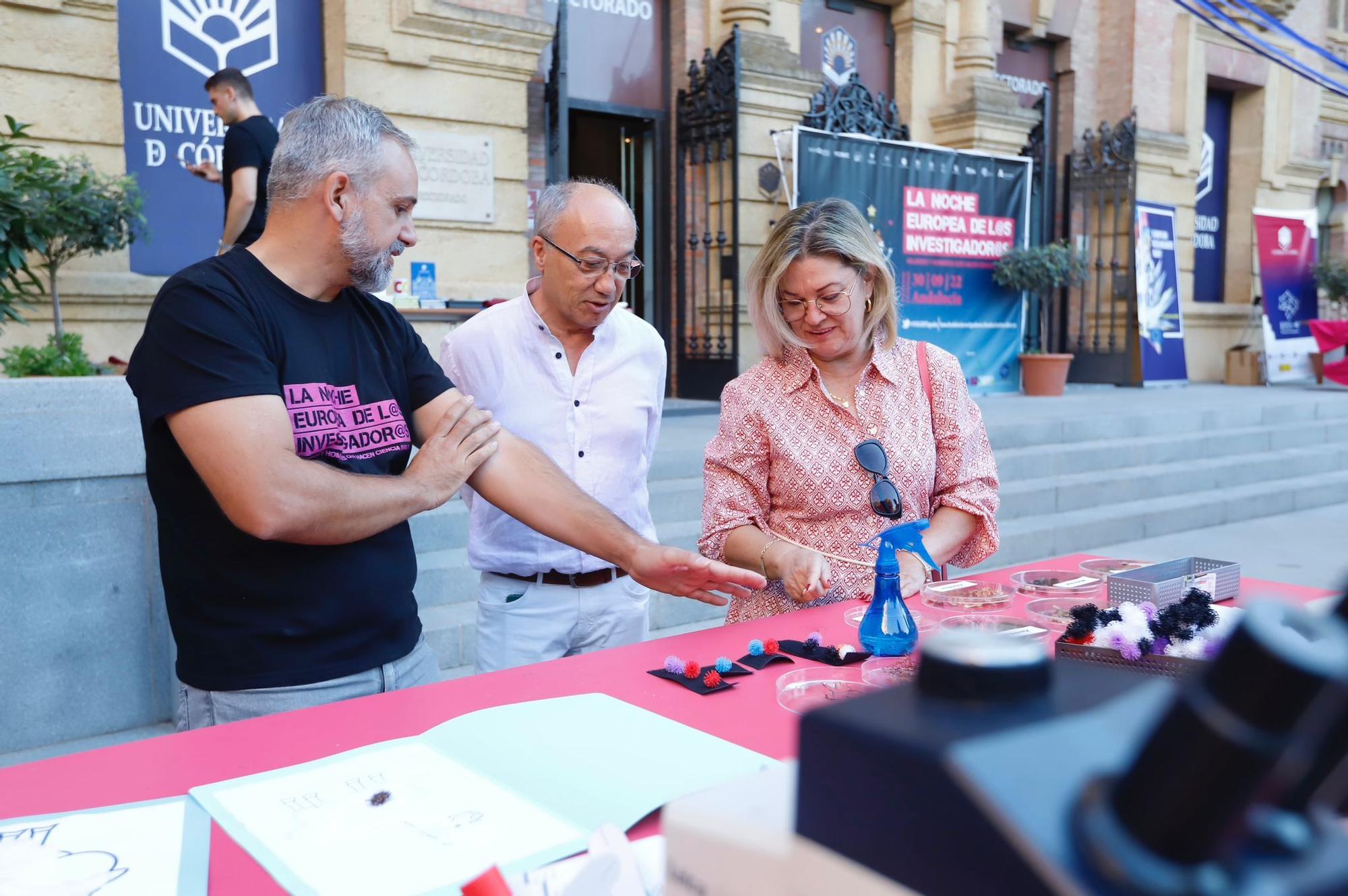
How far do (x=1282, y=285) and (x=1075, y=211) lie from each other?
11.9 feet

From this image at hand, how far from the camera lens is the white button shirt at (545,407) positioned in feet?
8.57

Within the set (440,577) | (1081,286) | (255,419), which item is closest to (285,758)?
(255,419)

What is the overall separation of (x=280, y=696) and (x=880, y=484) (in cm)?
119

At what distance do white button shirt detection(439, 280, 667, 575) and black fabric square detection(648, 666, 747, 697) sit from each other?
871mm

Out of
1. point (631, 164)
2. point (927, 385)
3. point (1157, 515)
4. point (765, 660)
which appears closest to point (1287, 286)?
point (1157, 515)

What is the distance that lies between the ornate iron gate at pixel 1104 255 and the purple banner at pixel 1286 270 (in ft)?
8.78

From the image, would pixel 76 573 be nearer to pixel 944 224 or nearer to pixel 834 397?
pixel 834 397

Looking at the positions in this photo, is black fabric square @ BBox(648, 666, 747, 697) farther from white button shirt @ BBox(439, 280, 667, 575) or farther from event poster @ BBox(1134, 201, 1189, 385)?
event poster @ BBox(1134, 201, 1189, 385)

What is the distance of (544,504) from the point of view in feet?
7.06

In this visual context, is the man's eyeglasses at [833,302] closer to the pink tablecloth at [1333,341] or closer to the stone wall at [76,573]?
the stone wall at [76,573]

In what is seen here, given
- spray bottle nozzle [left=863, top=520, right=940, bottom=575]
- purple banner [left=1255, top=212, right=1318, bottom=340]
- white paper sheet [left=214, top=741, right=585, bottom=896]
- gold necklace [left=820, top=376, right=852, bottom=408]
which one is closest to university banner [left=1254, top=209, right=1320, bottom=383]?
purple banner [left=1255, top=212, right=1318, bottom=340]

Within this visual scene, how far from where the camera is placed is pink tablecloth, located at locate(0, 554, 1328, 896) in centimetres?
129

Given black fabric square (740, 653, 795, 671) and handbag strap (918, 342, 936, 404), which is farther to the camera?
handbag strap (918, 342, 936, 404)

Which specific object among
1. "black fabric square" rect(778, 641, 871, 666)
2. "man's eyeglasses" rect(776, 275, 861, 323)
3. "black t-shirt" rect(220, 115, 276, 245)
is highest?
"black t-shirt" rect(220, 115, 276, 245)
